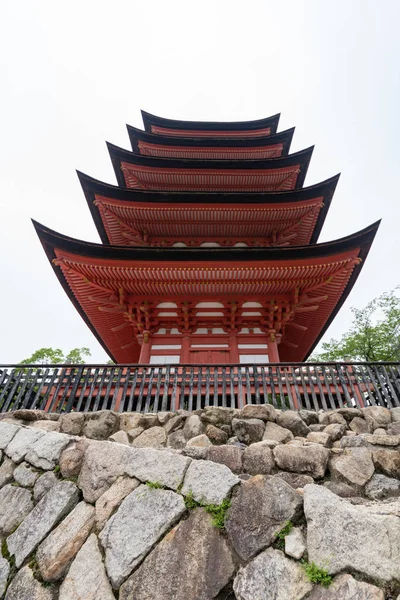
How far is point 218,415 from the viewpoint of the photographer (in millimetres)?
4281

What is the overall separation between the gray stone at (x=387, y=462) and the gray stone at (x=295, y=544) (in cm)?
153

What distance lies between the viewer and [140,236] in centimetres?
983

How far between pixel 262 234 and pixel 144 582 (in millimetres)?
9221

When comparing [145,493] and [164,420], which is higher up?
[164,420]

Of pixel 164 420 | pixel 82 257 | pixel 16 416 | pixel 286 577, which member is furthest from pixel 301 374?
pixel 82 257

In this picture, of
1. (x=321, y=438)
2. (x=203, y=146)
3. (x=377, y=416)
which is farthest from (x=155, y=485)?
(x=203, y=146)

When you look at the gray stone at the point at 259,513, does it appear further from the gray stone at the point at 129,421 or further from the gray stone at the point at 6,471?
the gray stone at the point at 6,471

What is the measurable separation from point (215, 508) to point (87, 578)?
142cm

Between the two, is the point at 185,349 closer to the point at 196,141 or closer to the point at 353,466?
the point at 353,466

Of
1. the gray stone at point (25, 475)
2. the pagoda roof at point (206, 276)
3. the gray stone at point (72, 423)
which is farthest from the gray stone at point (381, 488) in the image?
the pagoda roof at point (206, 276)

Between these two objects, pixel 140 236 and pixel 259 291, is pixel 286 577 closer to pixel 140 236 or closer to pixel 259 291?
pixel 259 291

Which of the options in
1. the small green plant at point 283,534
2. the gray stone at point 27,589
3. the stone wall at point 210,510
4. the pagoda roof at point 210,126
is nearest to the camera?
the stone wall at point 210,510

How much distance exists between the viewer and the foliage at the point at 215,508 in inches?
106

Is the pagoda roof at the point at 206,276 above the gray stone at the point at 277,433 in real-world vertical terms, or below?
above
